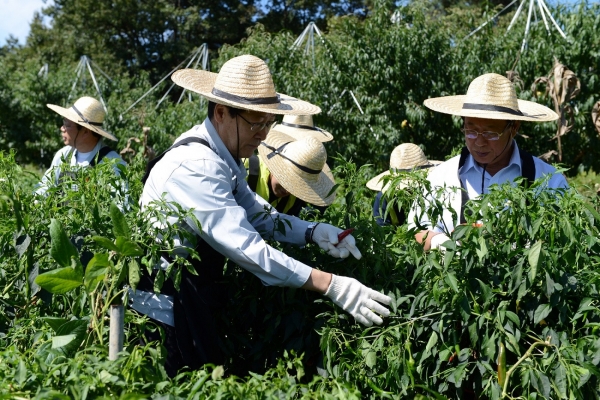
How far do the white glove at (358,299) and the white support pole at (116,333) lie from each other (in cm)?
70

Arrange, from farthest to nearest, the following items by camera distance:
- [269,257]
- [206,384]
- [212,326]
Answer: [212,326]
[269,257]
[206,384]

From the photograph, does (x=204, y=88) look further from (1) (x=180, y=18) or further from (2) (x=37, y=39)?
(2) (x=37, y=39)

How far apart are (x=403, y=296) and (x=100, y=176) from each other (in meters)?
1.27

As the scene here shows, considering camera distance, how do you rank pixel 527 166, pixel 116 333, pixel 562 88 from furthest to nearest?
pixel 562 88, pixel 527 166, pixel 116 333

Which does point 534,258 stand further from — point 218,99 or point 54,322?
point 54,322

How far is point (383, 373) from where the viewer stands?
2289mm

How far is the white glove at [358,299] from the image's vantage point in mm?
2324

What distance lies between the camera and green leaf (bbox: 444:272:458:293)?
2141mm

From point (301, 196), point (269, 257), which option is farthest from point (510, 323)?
point (301, 196)

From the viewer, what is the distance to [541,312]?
2213mm

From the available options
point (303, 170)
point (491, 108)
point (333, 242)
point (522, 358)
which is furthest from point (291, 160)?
point (522, 358)

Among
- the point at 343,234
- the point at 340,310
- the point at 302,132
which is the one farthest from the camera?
the point at 302,132

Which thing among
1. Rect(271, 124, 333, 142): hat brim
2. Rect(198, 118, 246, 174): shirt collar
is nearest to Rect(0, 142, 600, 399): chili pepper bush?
Rect(198, 118, 246, 174): shirt collar

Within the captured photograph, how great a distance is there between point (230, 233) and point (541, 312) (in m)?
0.99
